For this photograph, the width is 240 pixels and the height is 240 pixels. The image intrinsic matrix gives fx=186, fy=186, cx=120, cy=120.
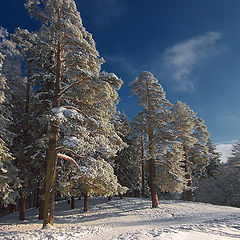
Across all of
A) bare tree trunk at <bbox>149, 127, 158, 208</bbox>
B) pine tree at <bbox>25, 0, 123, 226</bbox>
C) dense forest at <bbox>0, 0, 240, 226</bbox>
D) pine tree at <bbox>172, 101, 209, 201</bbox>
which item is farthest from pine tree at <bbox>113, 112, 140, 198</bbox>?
pine tree at <bbox>25, 0, 123, 226</bbox>

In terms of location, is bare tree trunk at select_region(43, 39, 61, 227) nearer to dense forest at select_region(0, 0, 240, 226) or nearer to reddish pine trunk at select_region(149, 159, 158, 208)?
dense forest at select_region(0, 0, 240, 226)

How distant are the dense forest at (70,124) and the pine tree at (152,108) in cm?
9

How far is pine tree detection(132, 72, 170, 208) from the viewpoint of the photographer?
17.4 metres

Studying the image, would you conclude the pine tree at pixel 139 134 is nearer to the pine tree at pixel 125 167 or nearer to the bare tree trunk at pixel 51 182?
the pine tree at pixel 125 167

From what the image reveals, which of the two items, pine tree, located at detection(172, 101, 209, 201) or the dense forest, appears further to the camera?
pine tree, located at detection(172, 101, 209, 201)

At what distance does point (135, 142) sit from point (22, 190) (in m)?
10.8

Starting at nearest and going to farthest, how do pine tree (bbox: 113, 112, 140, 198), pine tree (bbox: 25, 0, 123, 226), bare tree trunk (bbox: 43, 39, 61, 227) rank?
1. bare tree trunk (bbox: 43, 39, 61, 227)
2. pine tree (bbox: 25, 0, 123, 226)
3. pine tree (bbox: 113, 112, 140, 198)

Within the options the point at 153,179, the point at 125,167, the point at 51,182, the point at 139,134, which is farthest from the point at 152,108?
the point at 125,167

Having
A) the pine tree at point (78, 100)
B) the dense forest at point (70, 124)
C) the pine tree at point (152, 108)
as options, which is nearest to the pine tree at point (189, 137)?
the dense forest at point (70, 124)

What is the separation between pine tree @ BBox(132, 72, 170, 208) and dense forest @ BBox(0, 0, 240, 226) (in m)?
0.09

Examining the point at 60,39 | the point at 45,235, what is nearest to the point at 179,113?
the point at 60,39

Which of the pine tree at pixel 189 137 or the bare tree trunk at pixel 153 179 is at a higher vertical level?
the pine tree at pixel 189 137

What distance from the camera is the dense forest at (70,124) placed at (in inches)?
389

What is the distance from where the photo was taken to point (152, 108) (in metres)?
18.6
